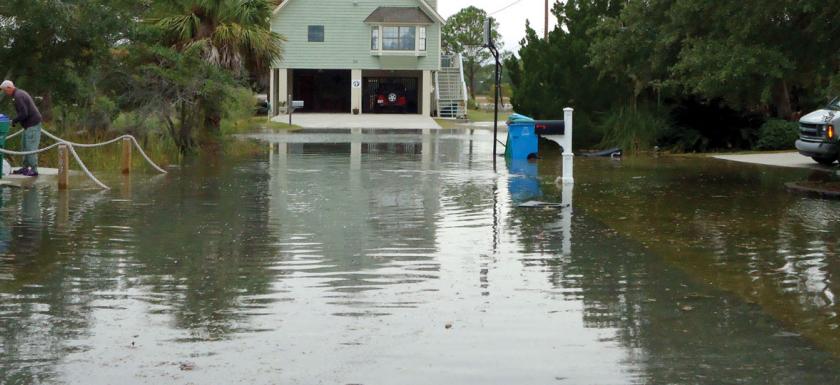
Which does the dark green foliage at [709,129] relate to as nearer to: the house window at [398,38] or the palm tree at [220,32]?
the palm tree at [220,32]

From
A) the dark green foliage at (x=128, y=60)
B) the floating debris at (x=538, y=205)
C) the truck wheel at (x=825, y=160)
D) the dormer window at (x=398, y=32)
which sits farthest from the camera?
the dormer window at (x=398, y=32)

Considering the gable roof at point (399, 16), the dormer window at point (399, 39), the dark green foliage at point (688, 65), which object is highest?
the gable roof at point (399, 16)

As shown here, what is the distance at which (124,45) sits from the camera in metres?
27.4

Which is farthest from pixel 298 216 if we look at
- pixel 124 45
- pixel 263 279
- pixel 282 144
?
pixel 282 144

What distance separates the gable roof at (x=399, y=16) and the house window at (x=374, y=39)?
637 mm

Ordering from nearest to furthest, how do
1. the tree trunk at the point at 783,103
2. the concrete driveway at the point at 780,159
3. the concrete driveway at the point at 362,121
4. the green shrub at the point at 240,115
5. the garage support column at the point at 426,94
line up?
the concrete driveway at the point at 780,159 < the tree trunk at the point at 783,103 < the green shrub at the point at 240,115 < the concrete driveway at the point at 362,121 < the garage support column at the point at 426,94

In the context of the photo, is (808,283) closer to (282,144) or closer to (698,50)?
(698,50)

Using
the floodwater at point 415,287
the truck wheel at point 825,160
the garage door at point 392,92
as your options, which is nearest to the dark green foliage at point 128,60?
the floodwater at point 415,287

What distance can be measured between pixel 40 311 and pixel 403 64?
60.1 m

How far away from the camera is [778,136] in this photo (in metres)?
31.3

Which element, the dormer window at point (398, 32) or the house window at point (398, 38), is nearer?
the dormer window at point (398, 32)

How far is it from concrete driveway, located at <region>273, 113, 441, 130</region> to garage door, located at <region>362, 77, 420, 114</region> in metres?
5.11

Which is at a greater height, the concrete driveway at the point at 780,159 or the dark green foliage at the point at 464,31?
the dark green foliage at the point at 464,31

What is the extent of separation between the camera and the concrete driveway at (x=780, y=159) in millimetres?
25359
